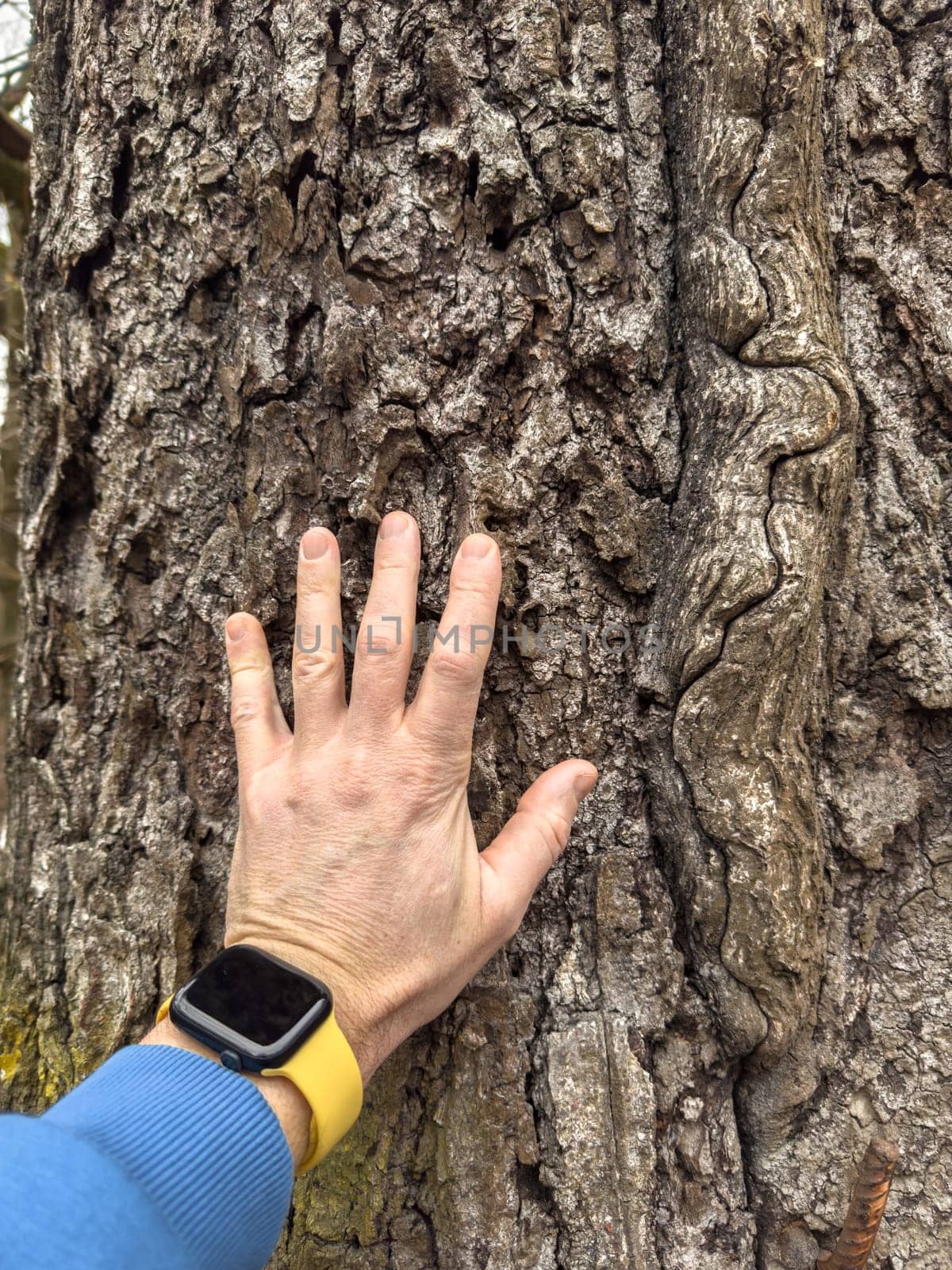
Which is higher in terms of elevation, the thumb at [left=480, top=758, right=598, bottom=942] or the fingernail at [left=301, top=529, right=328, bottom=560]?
the fingernail at [left=301, top=529, right=328, bottom=560]

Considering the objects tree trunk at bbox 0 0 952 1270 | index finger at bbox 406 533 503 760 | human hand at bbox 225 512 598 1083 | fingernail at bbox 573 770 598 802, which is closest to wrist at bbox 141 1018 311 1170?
human hand at bbox 225 512 598 1083

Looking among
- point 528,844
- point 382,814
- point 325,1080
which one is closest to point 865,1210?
point 528,844

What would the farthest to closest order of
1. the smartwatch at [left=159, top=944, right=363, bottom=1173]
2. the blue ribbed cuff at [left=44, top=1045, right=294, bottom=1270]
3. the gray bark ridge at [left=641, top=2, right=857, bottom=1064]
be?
the gray bark ridge at [left=641, top=2, right=857, bottom=1064] → the smartwatch at [left=159, top=944, right=363, bottom=1173] → the blue ribbed cuff at [left=44, top=1045, right=294, bottom=1270]

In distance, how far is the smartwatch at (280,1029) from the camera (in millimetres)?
1136

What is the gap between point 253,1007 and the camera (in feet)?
3.83

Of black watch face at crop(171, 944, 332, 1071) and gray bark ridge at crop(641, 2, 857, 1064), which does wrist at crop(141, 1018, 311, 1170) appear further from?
gray bark ridge at crop(641, 2, 857, 1064)

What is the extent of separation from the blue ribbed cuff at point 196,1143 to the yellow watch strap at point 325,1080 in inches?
2.3

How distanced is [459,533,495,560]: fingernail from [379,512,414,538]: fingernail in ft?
0.39

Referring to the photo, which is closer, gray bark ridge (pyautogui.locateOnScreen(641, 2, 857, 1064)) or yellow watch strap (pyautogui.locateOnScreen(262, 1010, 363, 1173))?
yellow watch strap (pyautogui.locateOnScreen(262, 1010, 363, 1173))

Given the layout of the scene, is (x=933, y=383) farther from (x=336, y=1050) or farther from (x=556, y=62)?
(x=336, y=1050)

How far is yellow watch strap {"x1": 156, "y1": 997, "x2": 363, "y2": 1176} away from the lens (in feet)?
3.73

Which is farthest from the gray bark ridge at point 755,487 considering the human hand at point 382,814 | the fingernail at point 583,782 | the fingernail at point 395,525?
the fingernail at point 395,525

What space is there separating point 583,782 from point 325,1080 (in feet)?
2.16

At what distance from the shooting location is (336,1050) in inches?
45.9
